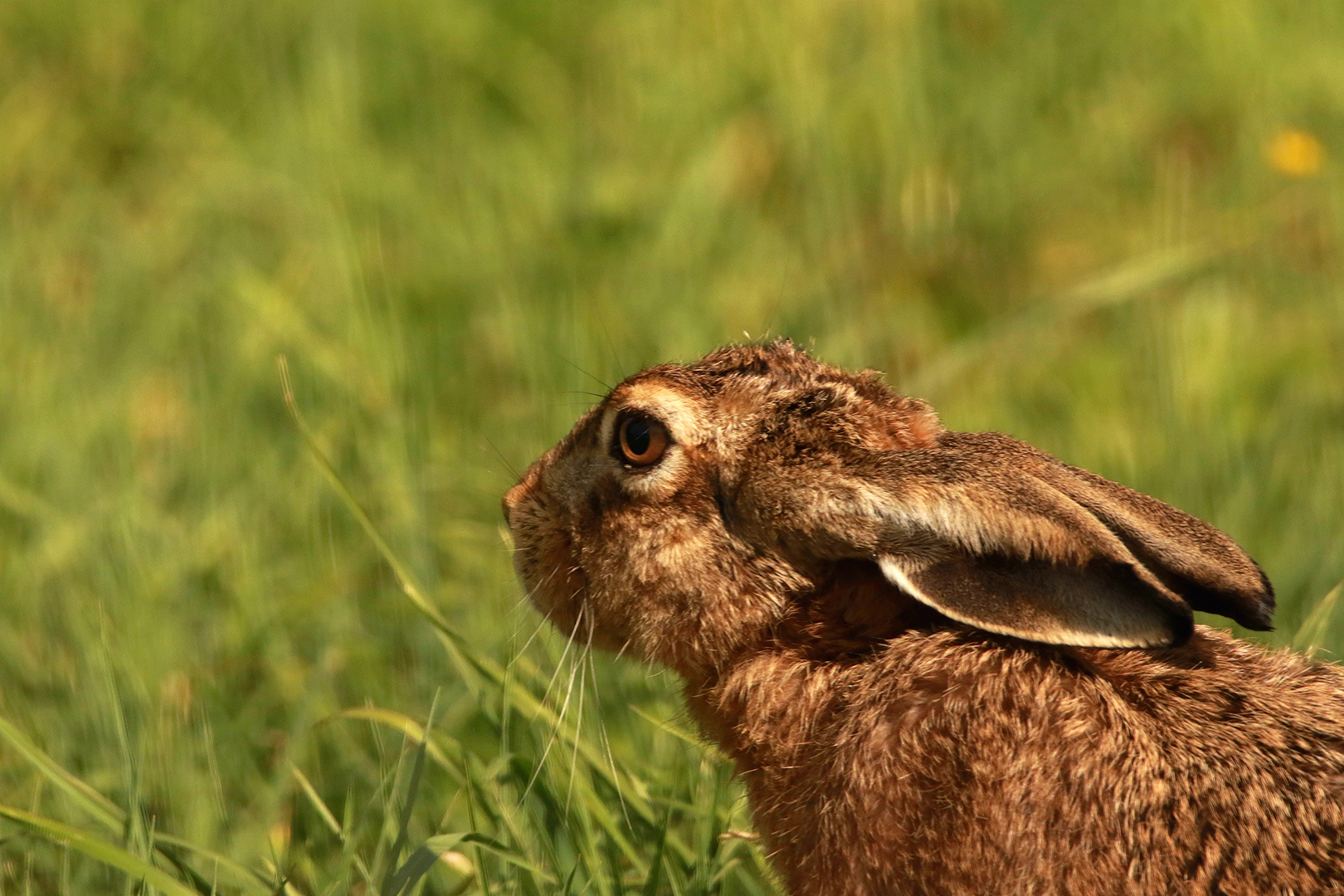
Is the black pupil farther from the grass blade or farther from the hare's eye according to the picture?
the grass blade

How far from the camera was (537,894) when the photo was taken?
313 centimetres

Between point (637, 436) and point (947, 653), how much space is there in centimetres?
75

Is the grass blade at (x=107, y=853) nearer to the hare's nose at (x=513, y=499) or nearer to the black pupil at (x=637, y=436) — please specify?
the hare's nose at (x=513, y=499)

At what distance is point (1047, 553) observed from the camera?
8.63 feet

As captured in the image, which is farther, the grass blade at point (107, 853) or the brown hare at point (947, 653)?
the grass blade at point (107, 853)

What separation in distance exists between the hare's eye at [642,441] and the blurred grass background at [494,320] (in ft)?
1.46

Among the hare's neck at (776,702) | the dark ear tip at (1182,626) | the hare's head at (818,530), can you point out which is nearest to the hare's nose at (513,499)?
the hare's head at (818,530)

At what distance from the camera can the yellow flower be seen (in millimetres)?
5766

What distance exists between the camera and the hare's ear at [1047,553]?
2.62 metres

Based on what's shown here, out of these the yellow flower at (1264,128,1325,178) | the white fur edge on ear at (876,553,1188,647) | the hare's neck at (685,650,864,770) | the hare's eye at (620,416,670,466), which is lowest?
the hare's neck at (685,650,864,770)

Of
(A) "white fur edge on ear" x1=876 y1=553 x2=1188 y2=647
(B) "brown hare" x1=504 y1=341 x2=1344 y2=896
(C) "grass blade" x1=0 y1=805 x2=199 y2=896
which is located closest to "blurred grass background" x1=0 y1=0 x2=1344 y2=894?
(C) "grass blade" x1=0 y1=805 x2=199 y2=896

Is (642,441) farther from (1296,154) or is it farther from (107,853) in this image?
(1296,154)

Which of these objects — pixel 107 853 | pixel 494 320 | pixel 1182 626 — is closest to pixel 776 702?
pixel 1182 626

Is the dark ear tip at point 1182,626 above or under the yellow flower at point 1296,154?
under
